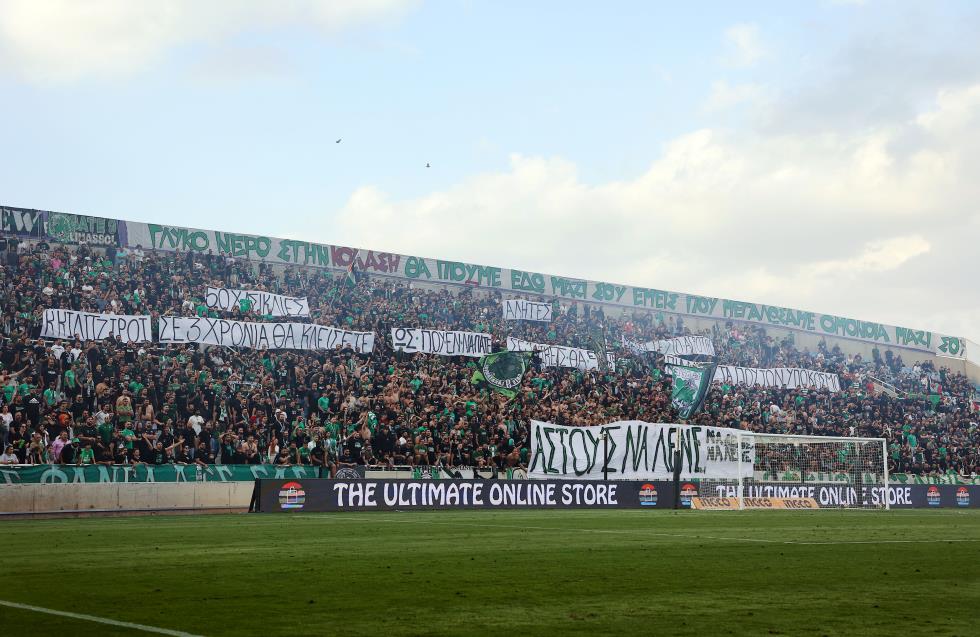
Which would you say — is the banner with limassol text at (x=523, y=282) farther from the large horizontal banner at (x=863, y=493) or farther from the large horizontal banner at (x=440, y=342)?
the large horizontal banner at (x=863, y=493)

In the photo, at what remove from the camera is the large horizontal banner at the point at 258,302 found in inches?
1599

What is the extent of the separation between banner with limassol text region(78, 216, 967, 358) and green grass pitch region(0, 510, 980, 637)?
22.9 meters

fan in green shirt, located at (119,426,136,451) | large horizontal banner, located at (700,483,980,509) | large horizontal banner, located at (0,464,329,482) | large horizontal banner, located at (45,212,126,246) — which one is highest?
large horizontal banner, located at (45,212,126,246)

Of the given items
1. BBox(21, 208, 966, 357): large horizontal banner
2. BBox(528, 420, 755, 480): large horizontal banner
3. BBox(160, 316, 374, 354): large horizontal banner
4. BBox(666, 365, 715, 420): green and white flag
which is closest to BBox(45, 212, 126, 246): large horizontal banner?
BBox(21, 208, 966, 357): large horizontal banner

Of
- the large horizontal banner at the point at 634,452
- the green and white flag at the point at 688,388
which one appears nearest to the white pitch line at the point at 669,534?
the large horizontal banner at the point at 634,452

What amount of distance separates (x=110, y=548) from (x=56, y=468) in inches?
560

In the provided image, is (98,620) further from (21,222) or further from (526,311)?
(526,311)

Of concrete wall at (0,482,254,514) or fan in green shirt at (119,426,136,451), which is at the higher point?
fan in green shirt at (119,426,136,451)

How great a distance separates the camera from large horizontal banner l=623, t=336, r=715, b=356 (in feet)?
177

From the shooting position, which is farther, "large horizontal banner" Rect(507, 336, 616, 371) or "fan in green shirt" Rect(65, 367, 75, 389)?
"large horizontal banner" Rect(507, 336, 616, 371)

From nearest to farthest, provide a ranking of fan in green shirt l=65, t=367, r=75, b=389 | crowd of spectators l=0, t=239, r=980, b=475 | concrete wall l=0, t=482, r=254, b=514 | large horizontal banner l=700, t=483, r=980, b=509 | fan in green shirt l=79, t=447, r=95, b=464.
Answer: concrete wall l=0, t=482, r=254, b=514 → fan in green shirt l=79, t=447, r=95, b=464 → crowd of spectators l=0, t=239, r=980, b=475 → fan in green shirt l=65, t=367, r=75, b=389 → large horizontal banner l=700, t=483, r=980, b=509

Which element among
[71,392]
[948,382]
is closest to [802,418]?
[948,382]

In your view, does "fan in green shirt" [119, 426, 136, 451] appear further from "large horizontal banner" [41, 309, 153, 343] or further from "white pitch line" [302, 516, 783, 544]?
"white pitch line" [302, 516, 783, 544]

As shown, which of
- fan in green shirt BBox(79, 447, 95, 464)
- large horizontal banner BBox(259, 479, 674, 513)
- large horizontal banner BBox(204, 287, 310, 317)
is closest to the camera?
large horizontal banner BBox(259, 479, 674, 513)
